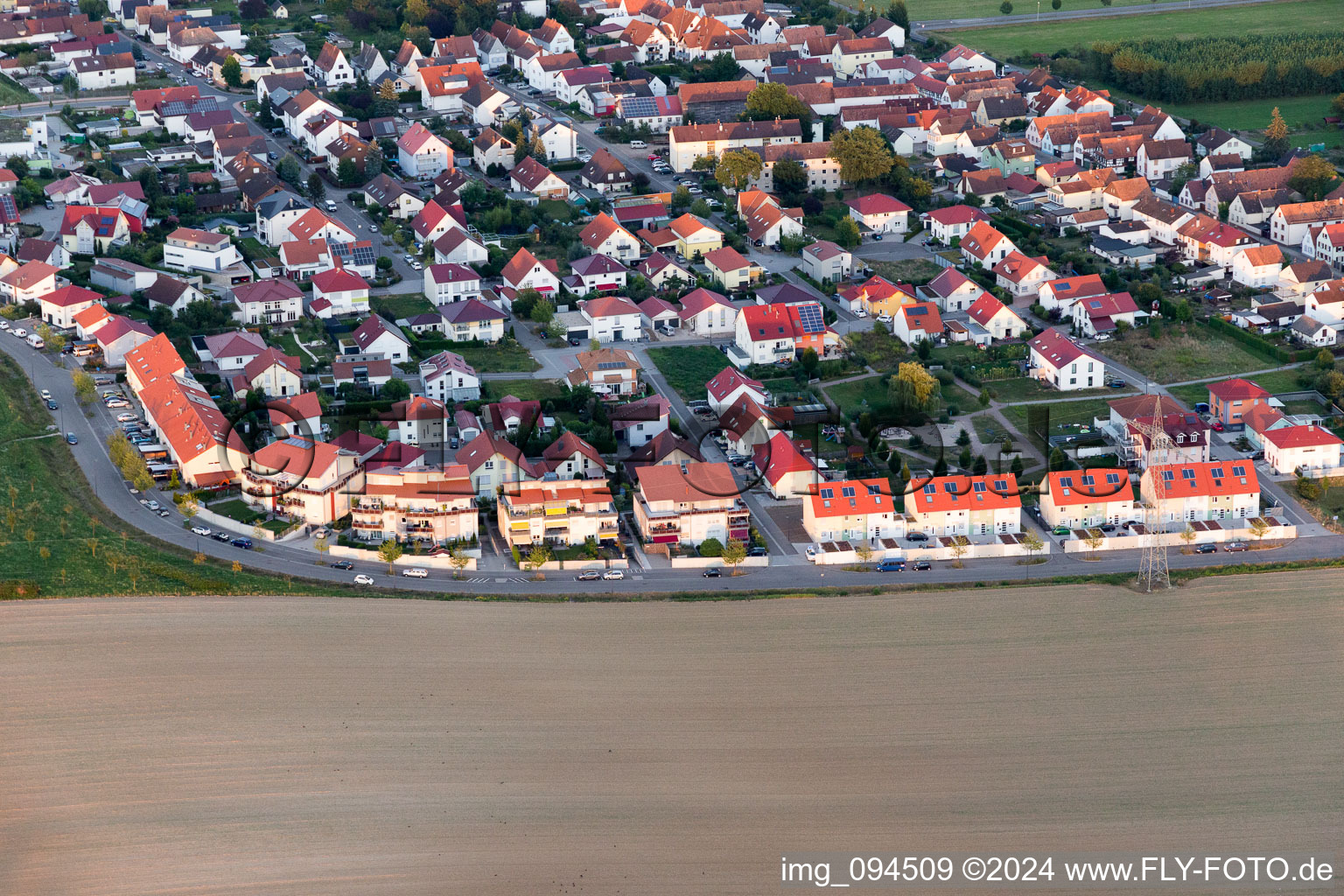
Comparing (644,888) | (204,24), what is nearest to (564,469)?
(644,888)

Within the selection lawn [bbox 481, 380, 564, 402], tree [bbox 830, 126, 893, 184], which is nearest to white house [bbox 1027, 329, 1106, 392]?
lawn [bbox 481, 380, 564, 402]

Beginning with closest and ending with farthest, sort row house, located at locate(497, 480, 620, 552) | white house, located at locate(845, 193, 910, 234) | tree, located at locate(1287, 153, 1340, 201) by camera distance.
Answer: row house, located at locate(497, 480, 620, 552), white house, located at locate(845, 193, 910, 234), tree, located at locate(1287, 153, 1340, 201)

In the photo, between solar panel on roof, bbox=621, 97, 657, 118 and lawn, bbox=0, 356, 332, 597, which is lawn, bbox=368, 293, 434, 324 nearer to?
lawn, bbox=0, 356, 332, 597

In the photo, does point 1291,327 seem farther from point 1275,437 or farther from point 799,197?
point 799,197

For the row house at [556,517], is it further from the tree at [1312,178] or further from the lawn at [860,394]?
the tree at [1312,178]

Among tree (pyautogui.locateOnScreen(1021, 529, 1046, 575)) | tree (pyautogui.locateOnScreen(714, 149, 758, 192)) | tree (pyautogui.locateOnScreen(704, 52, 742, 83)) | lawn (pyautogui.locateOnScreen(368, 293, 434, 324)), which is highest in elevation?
tree (pyautogui.locateOnScreen(704, 52, 742, 83))

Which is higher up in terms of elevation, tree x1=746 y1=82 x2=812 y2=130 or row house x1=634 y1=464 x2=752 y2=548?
tree x1=746 y1=82 x2=812 y2=130

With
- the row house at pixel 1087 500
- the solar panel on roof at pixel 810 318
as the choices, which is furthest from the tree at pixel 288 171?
the row house at pixel 1087 500

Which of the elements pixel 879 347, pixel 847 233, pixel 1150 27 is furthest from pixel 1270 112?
pixel 879 347
